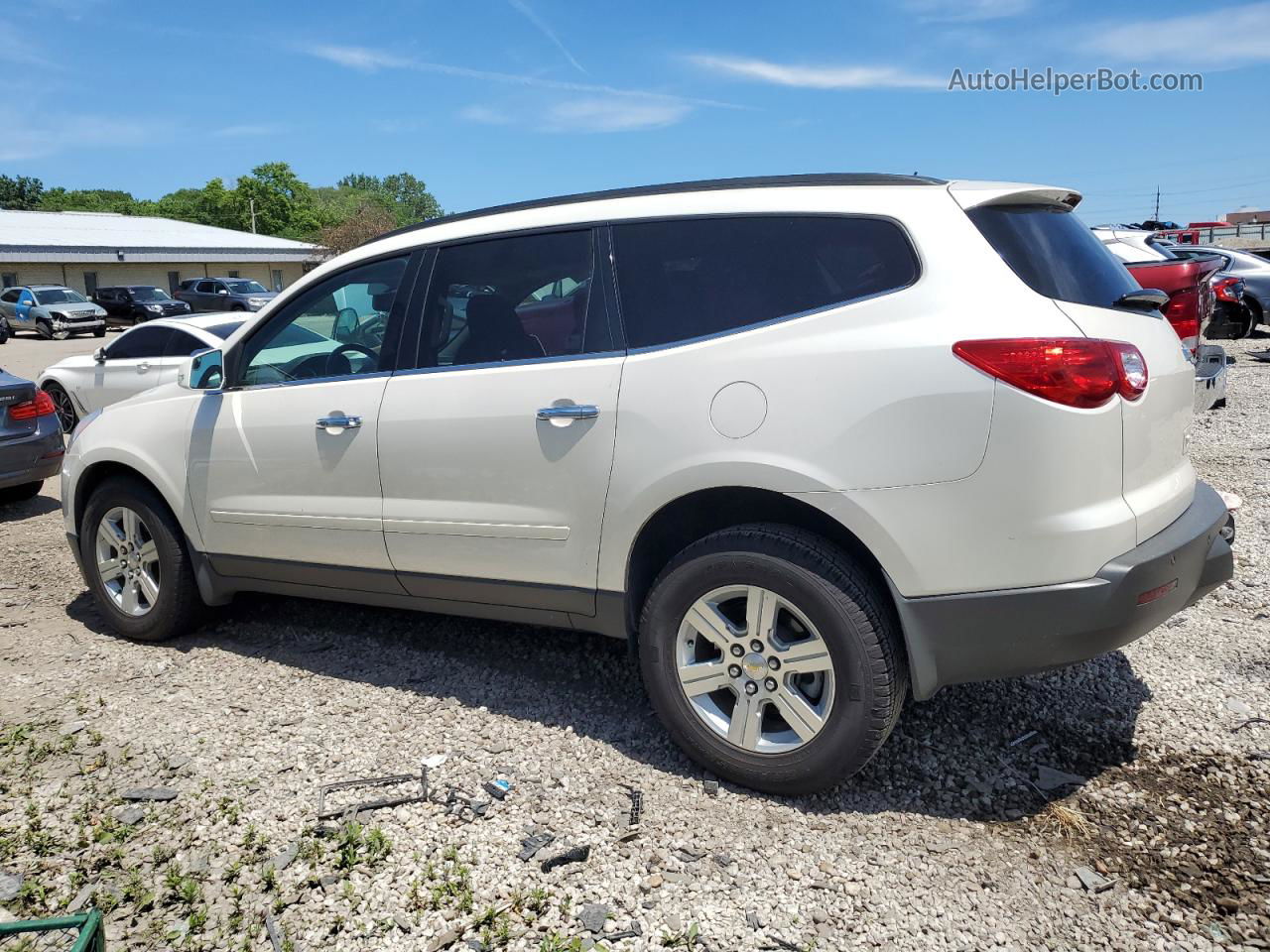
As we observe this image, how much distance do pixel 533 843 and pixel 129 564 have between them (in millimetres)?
2928

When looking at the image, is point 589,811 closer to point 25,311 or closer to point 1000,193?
point 1000,193

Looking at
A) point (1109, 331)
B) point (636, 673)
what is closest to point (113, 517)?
point (636, 673)

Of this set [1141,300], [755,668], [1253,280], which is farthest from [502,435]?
[1253,280]

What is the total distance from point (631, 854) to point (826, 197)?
7.13 ft

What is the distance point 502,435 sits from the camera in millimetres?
3490

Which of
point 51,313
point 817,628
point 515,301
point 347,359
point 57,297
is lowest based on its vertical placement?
point 817,628

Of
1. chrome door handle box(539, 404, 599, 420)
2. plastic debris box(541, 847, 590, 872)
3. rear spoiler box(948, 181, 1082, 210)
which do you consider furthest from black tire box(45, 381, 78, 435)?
rear spoiler box(948, 181, 1082, 210)

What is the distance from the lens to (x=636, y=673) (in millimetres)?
4172

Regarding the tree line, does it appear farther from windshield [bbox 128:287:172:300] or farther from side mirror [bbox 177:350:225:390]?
side mirror [bbox 177:350:225:390]

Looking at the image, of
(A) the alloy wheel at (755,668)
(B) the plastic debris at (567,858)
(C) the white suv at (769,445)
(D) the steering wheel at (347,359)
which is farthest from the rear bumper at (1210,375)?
(D) the steering wheel at (347,359)

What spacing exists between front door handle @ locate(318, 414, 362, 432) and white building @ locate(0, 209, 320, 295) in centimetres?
4773

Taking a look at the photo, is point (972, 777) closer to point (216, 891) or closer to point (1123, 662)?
point (1123, 662)

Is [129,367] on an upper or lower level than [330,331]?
lower

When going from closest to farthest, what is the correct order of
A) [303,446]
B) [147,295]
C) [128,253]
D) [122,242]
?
[303,446] → [147,295] → [128,253] → [122,242]
